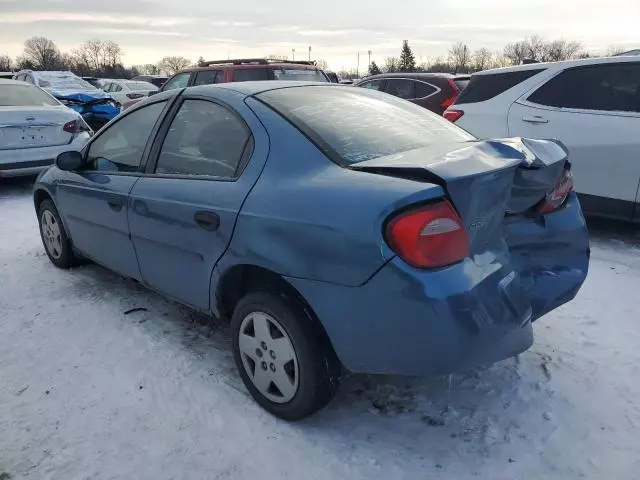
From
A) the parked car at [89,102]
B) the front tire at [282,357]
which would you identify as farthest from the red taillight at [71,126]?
the front tire at [282,357]

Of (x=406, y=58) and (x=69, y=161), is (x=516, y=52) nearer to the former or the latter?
(x=406, y=58)

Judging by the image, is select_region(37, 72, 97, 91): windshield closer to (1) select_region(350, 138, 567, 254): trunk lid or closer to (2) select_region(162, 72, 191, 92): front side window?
(2) select_region(162, 72, 191, 92): front side window

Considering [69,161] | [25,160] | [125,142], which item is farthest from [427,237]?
[25,160]

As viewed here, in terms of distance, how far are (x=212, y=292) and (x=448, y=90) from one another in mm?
7886

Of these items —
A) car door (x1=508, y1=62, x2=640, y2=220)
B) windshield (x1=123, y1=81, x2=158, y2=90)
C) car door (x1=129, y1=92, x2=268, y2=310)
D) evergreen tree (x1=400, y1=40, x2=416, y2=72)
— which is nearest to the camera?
car door (x1=129, y1=92, x2=268, y2=310)

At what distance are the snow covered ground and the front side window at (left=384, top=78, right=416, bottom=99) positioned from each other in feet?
23.0

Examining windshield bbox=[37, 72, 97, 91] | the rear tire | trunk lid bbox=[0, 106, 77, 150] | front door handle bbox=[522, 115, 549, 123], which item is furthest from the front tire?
windshield bbox=[37, 72, 97, 91]

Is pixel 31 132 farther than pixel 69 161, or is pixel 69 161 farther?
pixel 31 132

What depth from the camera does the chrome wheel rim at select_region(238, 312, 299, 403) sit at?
8.21 ft

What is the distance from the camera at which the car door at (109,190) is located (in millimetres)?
3441

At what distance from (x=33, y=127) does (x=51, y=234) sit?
3420 mm

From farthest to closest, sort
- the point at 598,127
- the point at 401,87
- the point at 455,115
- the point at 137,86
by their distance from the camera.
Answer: the point at 137,86, the point at 401,87, the point at 455,115, the point at 598,127

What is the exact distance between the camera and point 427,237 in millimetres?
2066

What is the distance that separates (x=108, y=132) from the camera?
3900 millimetres
